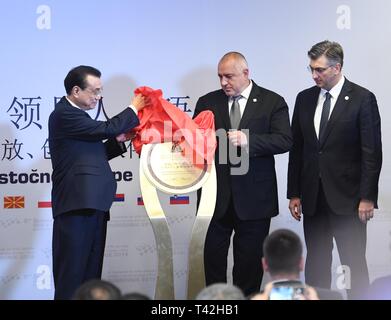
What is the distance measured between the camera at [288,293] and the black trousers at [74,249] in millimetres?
1432

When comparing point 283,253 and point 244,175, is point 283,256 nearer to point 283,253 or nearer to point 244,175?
point 283,253

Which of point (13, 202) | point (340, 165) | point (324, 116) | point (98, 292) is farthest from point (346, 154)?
point (13, 202)

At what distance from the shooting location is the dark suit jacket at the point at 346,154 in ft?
11.8

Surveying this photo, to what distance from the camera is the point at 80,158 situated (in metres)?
3.44

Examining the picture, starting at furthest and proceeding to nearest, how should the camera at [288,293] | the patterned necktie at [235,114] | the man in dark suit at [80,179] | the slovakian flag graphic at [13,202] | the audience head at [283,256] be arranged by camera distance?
1. the slovakian flag graphic at [13,202]
2. the patterned necktie at [235,114]
3. the man in dark suit at [80,179]
4. the audience head at [283,256]
5. the camera at [288,293]

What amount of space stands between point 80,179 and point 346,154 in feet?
4.65

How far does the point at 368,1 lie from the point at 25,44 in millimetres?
2233

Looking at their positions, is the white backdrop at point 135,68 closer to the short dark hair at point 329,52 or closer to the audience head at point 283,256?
the short dark hair at point 329,52

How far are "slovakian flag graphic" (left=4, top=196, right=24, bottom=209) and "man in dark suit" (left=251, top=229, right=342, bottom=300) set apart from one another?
2.40m

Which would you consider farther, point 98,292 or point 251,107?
point 251,107

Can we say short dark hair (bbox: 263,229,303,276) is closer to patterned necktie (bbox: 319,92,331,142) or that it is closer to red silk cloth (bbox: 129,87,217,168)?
red silk cloth (bbox: 129,87,217,168)

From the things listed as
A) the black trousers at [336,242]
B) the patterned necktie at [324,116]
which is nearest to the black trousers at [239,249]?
the black trousers at [336,242]

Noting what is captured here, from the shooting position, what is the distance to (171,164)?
11.4ft
